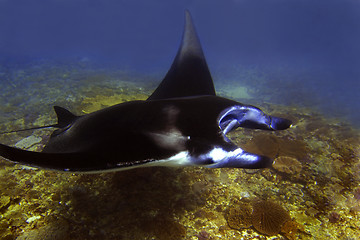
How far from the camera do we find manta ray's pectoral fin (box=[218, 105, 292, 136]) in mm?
2234

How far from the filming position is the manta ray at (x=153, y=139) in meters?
1.28

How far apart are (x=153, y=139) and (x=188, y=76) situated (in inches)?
85.0

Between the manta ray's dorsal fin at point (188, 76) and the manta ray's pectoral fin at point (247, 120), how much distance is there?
102 cm

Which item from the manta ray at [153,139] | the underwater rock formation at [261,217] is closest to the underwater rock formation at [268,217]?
the underwater rock formation at [261,217]

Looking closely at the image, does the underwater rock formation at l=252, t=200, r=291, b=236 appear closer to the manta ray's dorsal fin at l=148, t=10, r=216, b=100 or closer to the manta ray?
the manta ray

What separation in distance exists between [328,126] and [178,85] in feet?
14.0

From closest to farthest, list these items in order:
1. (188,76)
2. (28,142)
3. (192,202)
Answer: (192,202) → (188,76) → (28,142)

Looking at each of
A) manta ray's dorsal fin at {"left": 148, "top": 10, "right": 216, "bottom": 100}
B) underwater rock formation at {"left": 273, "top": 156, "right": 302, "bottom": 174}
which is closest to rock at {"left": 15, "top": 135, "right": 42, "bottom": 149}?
manta ray's dorsal fin at {"left": 148, "top": 10, "right": 216, "bottom": 100}

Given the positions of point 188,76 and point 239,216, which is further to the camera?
point 188,76

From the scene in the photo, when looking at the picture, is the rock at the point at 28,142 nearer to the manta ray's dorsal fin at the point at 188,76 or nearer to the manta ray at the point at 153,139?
the manta ray at the point at 153,139

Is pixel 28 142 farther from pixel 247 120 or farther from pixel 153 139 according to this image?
pixel 247 120

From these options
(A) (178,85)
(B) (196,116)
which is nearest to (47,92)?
(A) (178,85)

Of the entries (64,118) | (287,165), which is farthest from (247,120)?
(64,118)

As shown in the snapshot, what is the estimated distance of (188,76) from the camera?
350 centimetres
